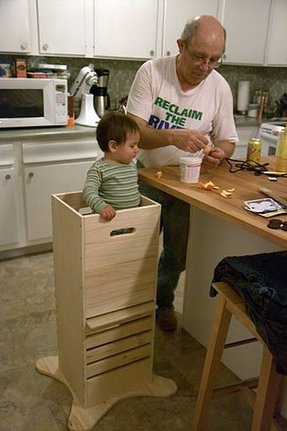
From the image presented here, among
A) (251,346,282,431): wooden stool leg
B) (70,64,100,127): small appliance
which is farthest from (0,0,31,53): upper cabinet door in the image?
(251,346,282,431): wooden stool leg

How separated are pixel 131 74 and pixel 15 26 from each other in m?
1.24

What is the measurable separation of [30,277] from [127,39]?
6.34ft

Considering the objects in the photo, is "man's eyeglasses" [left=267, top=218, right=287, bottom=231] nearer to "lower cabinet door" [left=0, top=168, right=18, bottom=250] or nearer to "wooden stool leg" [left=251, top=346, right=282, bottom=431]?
"wooden stool leg" [left=251, top=346, right=282, bottom=431]

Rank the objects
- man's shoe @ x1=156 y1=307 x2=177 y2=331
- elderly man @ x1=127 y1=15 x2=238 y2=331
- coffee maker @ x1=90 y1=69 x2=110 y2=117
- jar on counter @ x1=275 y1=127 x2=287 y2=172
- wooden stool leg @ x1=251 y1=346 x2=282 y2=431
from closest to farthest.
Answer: wooden stool leg @ x1=251 y1=346 x2=282 y2=431
elderly man @ x1=127 y1=15 x2=238 y2=331
jar on counter @ x1=275 y1=127 x2=287 y2=172
man's shoe @ x1=156 y1=307 x2=177 y2=331
coffee maker @ x1=90 y1=69 x2=110 y2=117

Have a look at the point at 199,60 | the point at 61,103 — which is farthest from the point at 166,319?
the point at 61,103

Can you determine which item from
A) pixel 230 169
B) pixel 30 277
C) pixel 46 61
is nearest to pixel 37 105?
pixel 46 61

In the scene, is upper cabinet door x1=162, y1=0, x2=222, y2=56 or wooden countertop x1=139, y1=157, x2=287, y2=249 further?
upper cabinet door x1=162, y1=0, x2=222, y2=56

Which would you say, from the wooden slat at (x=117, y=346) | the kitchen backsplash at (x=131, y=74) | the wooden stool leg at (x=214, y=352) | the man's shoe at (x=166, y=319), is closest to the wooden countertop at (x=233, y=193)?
the wooden stool leg at (x=214, y=352)

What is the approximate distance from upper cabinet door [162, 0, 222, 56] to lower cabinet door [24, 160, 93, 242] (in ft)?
4.02

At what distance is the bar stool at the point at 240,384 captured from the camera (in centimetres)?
119

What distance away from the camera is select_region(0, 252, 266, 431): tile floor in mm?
1665

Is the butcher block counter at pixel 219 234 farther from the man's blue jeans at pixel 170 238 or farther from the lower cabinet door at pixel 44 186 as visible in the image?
the lower cabinet door at pixel 44 186

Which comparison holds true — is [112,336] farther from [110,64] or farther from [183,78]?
[110,64]

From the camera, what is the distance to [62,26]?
9.88 ft
